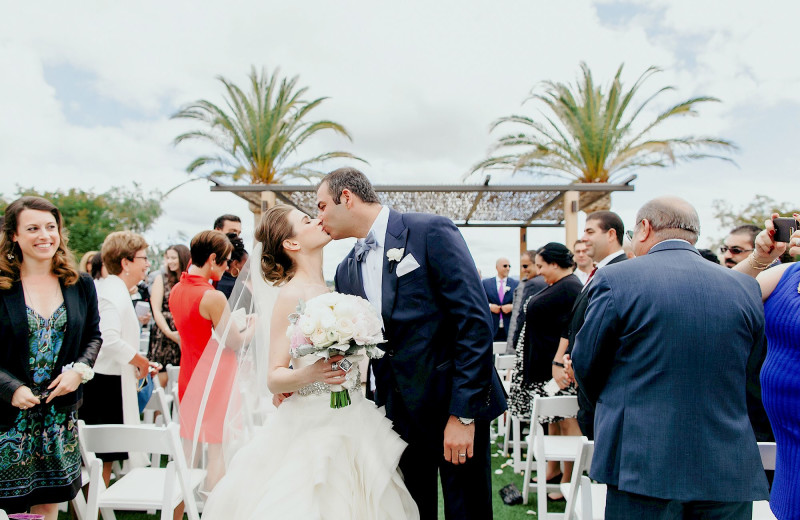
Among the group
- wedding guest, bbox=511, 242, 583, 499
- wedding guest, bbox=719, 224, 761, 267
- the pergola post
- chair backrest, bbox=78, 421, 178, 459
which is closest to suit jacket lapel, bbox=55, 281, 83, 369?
chair backrest, bbox=78, 421, 178, 459

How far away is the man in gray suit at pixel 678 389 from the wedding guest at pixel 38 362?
282 cm

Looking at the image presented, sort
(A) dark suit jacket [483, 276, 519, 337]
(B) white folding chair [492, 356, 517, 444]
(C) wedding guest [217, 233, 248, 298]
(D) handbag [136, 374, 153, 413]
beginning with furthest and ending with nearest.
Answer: (A) dark suit jacket [483, 276, 519, 337] → (B) white folding chair [492, 356, 517, 444] → (C) wedding guest [217, 233, 248, 298] → (D) handbag [136, 374, 153, 413]

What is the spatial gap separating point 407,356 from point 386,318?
0.20 metres

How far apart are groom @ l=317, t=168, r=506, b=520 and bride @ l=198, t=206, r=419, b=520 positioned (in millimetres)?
175

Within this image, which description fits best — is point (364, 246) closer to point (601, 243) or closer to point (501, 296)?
point (601, 243)

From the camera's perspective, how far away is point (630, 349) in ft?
7.00

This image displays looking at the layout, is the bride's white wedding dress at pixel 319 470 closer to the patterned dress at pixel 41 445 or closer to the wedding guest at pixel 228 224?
the patterned dress at pixel 41 445

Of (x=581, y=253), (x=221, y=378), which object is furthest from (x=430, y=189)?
(x=221, y=378)

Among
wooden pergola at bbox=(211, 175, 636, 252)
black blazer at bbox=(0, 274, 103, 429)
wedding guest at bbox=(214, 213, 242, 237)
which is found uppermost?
wooden pergola at bbox=(211, 175, 636, 252)

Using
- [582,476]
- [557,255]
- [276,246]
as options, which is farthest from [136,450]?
[557,255]

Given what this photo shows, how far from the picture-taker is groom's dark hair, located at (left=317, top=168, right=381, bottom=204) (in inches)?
98.3

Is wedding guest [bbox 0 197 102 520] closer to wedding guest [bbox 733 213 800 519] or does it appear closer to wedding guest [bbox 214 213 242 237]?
wedding guest [bbox 214 213 242 237]

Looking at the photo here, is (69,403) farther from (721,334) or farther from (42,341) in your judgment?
(721,334)

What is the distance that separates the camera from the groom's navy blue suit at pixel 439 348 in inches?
87.6
